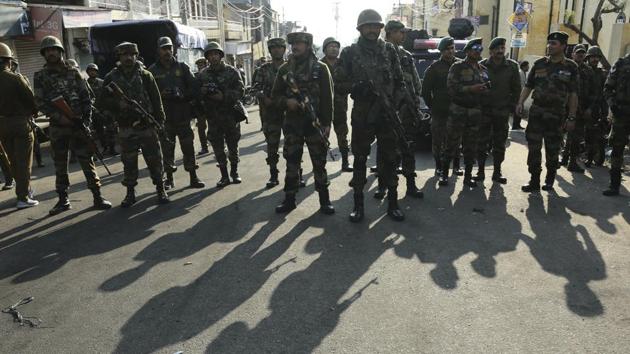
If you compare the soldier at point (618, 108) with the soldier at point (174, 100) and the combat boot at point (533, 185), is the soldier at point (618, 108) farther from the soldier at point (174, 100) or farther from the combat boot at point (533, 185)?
the soldier at point (174, 100)

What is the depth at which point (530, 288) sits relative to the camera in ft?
12.7

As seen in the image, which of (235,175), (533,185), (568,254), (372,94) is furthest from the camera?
(235,175)

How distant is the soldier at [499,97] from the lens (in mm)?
6883

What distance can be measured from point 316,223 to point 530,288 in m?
2.37

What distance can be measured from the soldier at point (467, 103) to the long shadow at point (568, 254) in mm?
1327

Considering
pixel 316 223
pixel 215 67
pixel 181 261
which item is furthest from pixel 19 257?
pixel 215 67

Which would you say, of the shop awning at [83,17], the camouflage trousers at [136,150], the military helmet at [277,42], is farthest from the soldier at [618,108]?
the shop awning at [83,17]

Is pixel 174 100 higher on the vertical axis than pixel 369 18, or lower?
lower

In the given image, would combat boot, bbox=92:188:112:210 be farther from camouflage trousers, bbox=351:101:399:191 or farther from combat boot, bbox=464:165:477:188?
combat boot, bbox=464:165:477:188

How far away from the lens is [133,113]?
6.18m

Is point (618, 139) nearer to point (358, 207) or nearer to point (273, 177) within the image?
point (358, 207)

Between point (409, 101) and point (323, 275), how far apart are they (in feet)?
7.96

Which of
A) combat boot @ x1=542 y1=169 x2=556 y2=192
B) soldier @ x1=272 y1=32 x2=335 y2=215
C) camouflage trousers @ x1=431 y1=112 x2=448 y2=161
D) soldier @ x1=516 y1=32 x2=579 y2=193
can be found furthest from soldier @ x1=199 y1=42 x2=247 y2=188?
combat boot @ x1=542 y1=169 x2=556 y2=192

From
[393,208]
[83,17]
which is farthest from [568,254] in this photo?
[83,17]
